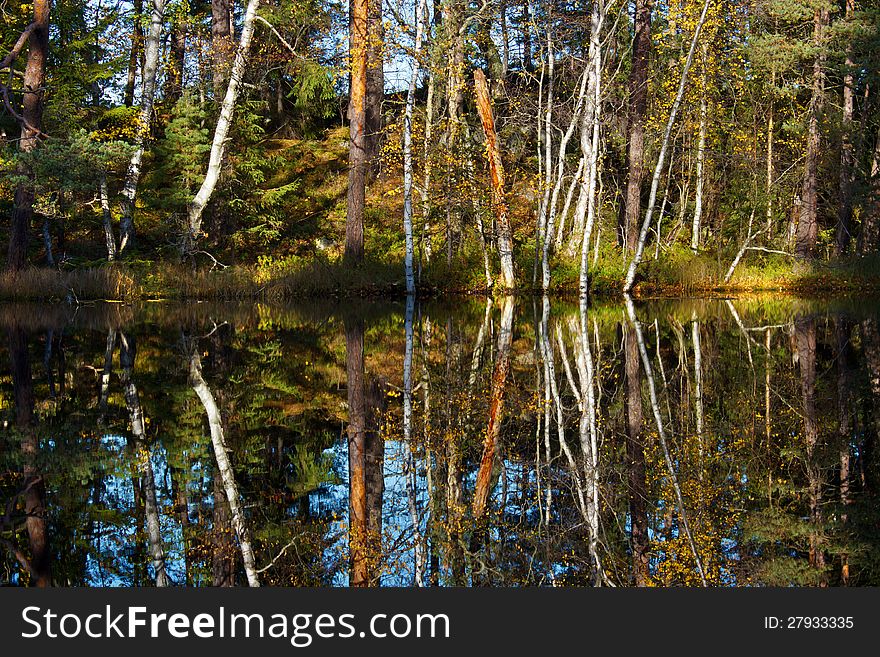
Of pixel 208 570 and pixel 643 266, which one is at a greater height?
pixel 643 266

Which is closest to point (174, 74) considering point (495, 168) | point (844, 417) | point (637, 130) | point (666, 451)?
point (495, 168)

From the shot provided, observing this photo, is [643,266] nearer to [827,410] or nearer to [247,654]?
[827,410]

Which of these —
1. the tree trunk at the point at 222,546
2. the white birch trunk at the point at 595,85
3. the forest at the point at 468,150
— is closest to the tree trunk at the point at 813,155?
the forest at the point at 468,150

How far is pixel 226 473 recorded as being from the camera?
5391mm

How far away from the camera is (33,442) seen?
610 centimetres

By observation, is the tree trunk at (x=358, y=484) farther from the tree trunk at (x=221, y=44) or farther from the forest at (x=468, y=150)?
the tree trunk at (x=221, y=44)

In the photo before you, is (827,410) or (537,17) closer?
(827,410)

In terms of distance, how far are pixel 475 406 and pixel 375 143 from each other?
65.1 ft

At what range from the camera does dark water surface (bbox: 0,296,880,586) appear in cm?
417

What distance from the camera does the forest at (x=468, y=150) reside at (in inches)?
790

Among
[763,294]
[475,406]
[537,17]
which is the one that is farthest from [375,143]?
[475,406]

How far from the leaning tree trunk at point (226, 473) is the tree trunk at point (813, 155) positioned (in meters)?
17.4

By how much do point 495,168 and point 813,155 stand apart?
7.90 meters

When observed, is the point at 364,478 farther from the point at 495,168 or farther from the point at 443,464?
the point at 495,168
